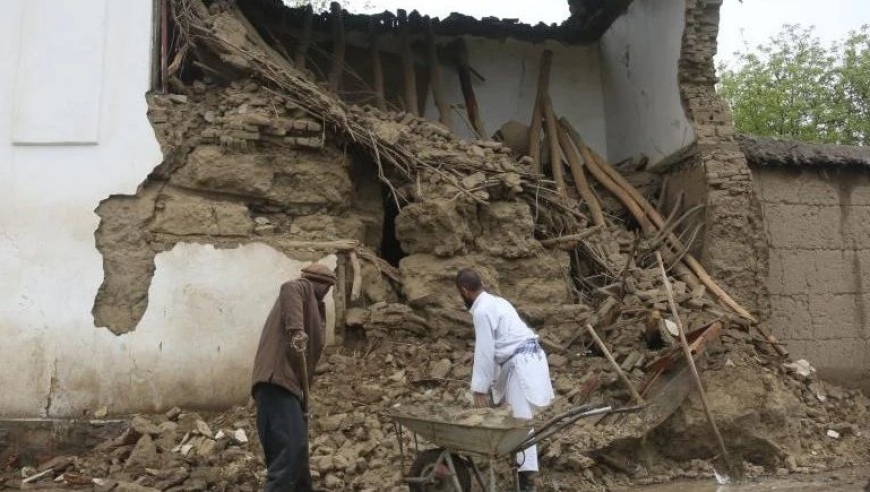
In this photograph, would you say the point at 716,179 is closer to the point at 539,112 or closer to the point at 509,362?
the point at 539,112

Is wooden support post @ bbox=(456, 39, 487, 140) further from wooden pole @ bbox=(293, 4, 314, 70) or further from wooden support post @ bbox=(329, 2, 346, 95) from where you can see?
wooden pole @ bbox=(293, 4, 314, 70)

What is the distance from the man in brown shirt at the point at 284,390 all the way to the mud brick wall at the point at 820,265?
5.90 meters

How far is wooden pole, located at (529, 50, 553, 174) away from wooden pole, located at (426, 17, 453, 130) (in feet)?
3.53

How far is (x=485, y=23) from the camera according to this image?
35.0ft

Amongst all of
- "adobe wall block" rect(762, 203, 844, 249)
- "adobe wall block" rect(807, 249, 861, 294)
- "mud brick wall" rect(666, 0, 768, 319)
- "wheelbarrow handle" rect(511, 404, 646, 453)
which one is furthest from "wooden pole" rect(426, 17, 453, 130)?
"wheelbarrow handle" rect(511, 404, 646, 453)

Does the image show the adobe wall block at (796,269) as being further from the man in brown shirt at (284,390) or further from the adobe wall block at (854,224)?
the man in brown shirt at (284,390)

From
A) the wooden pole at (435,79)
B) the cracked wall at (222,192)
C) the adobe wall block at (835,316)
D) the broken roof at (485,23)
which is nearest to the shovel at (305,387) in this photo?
the cracked wall at (222,192)

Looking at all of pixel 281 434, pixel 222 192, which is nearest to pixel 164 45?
pixel 222 192

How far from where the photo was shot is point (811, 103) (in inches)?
894

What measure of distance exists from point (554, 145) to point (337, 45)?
118 inches

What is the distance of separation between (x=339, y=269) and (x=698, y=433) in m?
3.54

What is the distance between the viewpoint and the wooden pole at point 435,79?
979 cm

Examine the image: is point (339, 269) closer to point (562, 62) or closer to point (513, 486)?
point (513, 486)

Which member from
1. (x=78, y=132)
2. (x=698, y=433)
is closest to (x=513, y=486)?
(x=698, y=433)
